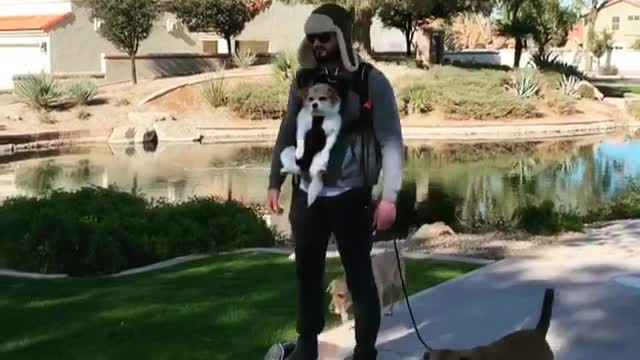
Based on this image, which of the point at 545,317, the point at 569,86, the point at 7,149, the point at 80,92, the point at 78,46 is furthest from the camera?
the point at 78,46

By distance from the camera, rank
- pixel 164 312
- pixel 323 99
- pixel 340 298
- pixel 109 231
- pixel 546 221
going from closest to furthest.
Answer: pixel 323 99 → pixel 340 298 → pixel 164 312 → pixel 109 231 → pixel 546 221

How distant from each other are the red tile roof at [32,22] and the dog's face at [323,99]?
114 ft

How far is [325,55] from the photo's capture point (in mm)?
4418

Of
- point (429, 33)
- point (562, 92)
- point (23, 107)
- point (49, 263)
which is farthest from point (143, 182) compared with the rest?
point (429, 33)

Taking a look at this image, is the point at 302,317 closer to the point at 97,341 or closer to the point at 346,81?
the point at 346,81

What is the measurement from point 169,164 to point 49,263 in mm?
12829

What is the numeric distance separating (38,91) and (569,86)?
1846cm

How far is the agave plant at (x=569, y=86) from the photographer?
3459cm

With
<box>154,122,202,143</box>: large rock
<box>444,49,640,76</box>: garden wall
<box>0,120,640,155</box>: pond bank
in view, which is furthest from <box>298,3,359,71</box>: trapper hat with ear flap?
<box>444,49,640,76</box>: garden wall

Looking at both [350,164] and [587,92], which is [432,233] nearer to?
[350,164]

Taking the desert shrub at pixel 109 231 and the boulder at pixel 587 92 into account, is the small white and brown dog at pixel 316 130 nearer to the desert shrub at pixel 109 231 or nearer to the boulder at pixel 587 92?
the desert shrub at pixel 109 231

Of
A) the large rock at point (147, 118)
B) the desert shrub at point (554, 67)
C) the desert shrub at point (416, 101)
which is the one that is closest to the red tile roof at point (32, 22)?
the large rock at point (147, 118)

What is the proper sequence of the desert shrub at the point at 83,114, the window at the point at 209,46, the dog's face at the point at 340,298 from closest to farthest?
the dog's face at the point at 340,298, the desert shrub at the point at 83,114, the window at the point at 209,46

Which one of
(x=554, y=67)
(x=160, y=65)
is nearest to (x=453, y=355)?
(x=160, y=65)
